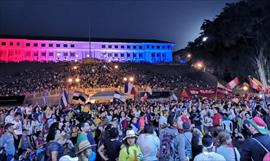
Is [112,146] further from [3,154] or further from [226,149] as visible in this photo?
[3,154]

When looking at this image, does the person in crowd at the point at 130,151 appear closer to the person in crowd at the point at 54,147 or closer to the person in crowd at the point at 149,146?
the person in crowd at the point at 149,146

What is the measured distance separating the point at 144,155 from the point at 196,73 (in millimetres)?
64990

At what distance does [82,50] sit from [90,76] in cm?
4711

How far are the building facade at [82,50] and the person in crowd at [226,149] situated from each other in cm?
9015

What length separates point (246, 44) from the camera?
40.5 meters

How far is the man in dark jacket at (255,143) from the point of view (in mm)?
4609

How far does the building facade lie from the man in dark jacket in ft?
298

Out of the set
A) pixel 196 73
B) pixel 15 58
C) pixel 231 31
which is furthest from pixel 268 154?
pixel 15 58

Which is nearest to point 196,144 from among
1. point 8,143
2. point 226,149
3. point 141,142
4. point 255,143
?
point 141,142

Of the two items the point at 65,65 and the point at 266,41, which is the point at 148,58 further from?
the point at 266,41

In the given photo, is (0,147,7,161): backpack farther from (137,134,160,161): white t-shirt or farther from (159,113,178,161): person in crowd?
(159,113,178,161): person in crowd

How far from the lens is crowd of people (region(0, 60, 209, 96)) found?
174ft

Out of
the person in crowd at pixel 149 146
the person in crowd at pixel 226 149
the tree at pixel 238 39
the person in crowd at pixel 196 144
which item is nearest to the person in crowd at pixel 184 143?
the person in crowd at pixel 196 144

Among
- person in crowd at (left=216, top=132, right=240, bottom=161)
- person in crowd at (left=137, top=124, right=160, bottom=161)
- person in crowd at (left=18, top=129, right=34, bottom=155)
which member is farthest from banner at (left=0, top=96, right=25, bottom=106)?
person in crowd at (left=216, top=132, right=240, bottom=161)
